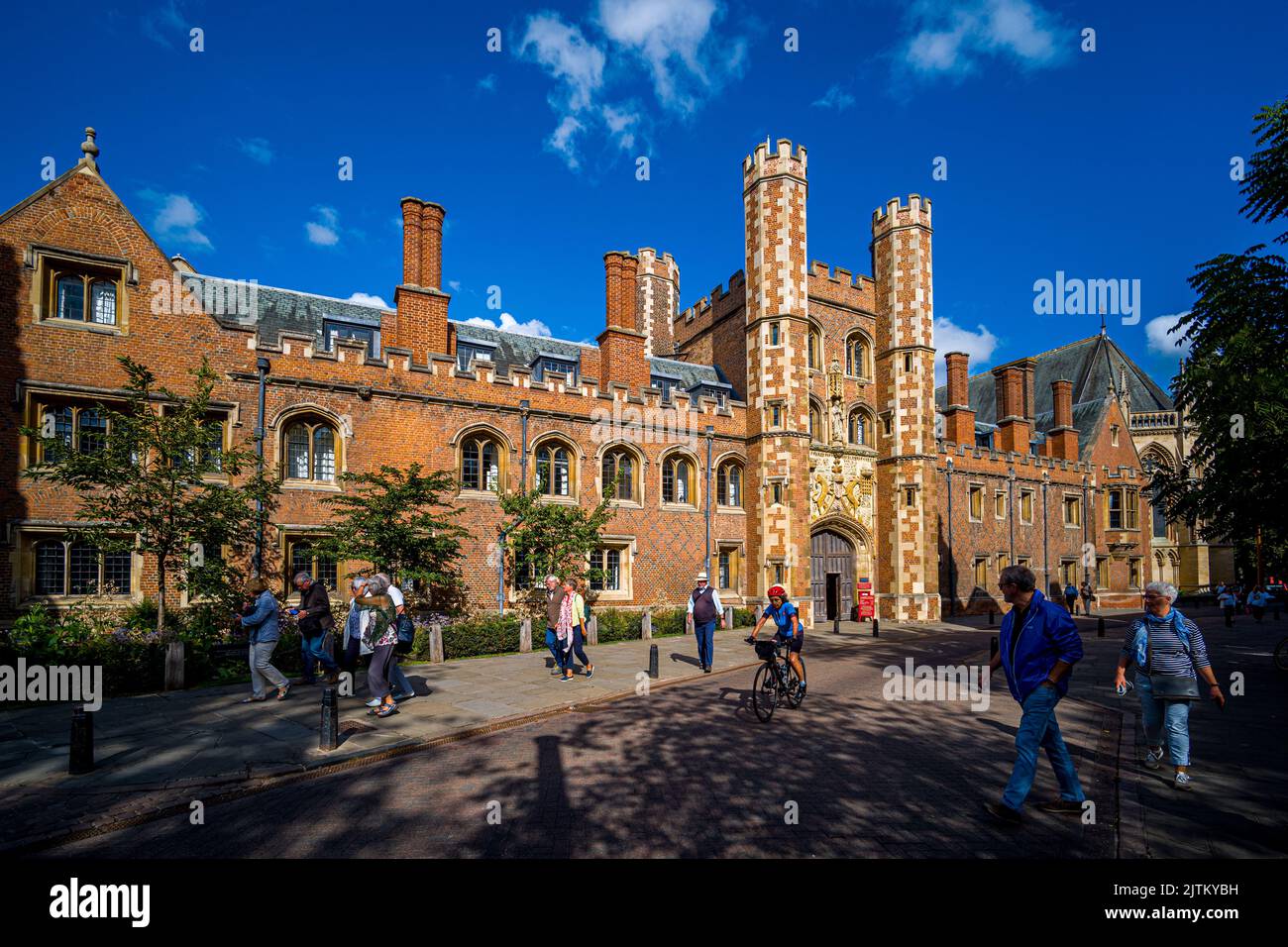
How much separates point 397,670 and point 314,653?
238cm

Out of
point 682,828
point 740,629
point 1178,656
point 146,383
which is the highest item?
point 146,383

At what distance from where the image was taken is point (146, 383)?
515 inches

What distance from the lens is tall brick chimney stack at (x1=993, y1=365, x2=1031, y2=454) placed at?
34.8m

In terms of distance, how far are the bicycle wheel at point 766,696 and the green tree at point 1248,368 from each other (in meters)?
8.60

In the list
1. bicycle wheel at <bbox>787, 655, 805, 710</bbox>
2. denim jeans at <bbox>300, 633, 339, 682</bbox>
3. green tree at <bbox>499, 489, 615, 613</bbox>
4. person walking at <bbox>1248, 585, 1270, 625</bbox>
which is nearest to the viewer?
bicycle wheel at <bbox>787, 655, 805, 710</bbox>

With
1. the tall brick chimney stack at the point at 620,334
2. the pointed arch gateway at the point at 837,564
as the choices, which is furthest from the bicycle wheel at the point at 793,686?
the pointed arch gateway at the point at 837,564

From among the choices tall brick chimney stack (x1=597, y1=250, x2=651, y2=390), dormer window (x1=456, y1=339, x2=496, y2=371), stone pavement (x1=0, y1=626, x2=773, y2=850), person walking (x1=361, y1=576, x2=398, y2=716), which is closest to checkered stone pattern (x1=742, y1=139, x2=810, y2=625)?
tall brick chimney stack (x1=597, y1=250, x2=651, y2=390)

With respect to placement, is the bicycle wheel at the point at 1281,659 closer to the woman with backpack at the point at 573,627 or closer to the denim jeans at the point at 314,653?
the woman with backpack at the point at 573,627

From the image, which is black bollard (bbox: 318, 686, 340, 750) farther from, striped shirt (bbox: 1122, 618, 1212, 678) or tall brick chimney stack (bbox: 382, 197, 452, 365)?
tall brick chimney stack (bbox: 382, 197, 452, 365)

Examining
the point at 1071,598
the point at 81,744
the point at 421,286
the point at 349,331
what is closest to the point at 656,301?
the point at 421,286

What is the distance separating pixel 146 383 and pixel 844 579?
25035 mm

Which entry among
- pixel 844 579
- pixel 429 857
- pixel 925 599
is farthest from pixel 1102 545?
pixel 429 857

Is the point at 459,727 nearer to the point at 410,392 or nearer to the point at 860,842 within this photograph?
the point at 860,842

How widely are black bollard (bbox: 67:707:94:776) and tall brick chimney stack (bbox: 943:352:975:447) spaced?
34.9 m
